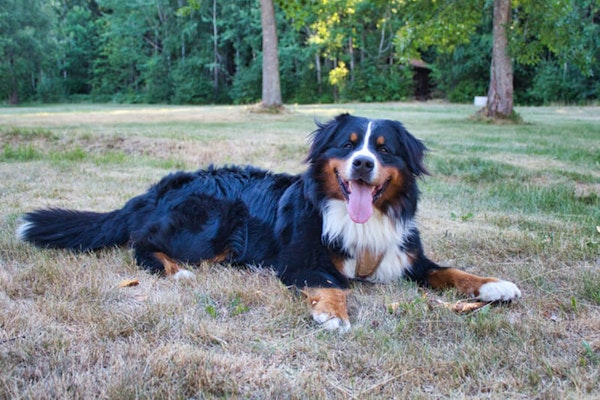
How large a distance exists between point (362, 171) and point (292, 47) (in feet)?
137

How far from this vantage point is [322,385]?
7.20 feet

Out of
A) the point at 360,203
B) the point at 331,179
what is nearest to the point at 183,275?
the point at 331,179

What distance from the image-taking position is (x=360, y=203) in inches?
138

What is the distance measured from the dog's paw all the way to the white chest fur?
466mm

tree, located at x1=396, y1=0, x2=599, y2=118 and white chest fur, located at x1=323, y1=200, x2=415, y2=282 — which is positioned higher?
tree, located at x1=396, y1=0, x2=599, y2=118

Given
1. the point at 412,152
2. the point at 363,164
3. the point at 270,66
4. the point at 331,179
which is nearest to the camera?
the point at 363,164

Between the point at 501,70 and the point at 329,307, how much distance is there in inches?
635

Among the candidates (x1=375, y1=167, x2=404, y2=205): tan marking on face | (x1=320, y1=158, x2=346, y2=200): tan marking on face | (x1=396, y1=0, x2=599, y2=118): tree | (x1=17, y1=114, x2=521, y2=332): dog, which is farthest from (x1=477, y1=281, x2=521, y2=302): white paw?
(x1=396, y1=0, x2=599, y2=118): tree

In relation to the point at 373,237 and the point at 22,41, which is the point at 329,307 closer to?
the point at 373,237

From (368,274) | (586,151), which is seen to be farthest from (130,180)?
(586,151)

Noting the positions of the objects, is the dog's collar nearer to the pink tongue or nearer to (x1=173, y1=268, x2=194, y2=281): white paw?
the pink tongue

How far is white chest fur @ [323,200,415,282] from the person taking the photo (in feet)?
11.8

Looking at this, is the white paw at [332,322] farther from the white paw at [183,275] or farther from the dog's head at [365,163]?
the white paw at [183,275]

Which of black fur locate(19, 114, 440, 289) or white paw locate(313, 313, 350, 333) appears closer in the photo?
white paw locate(313, 313, 350, 333)
